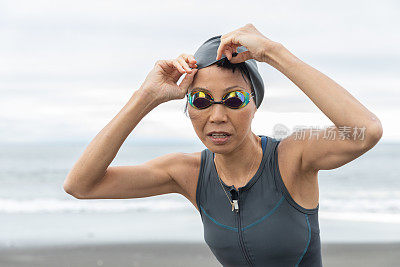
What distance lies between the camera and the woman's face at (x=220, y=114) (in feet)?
9.32

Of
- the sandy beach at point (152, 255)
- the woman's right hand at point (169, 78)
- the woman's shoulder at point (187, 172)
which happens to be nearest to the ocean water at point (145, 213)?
the sandy beach at point (152, 255)

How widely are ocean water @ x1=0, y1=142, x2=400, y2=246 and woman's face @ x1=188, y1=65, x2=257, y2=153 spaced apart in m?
8.51

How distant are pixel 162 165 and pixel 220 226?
1.97 feet

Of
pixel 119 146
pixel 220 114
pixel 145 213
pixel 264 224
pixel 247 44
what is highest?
pixel 247 44

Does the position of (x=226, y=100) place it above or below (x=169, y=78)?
below

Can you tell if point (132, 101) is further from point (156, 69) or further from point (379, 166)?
point (379, 166)

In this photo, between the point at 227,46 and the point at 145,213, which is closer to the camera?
the point at 227,46

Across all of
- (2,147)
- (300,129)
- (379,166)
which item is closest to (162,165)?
(300,129)

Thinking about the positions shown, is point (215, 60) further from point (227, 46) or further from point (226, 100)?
point (226, 100)

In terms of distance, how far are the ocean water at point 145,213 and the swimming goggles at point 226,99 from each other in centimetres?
857

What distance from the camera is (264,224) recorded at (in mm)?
2955

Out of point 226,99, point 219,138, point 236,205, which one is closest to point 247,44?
point 226,99

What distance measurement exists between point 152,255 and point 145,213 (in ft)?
16.5
